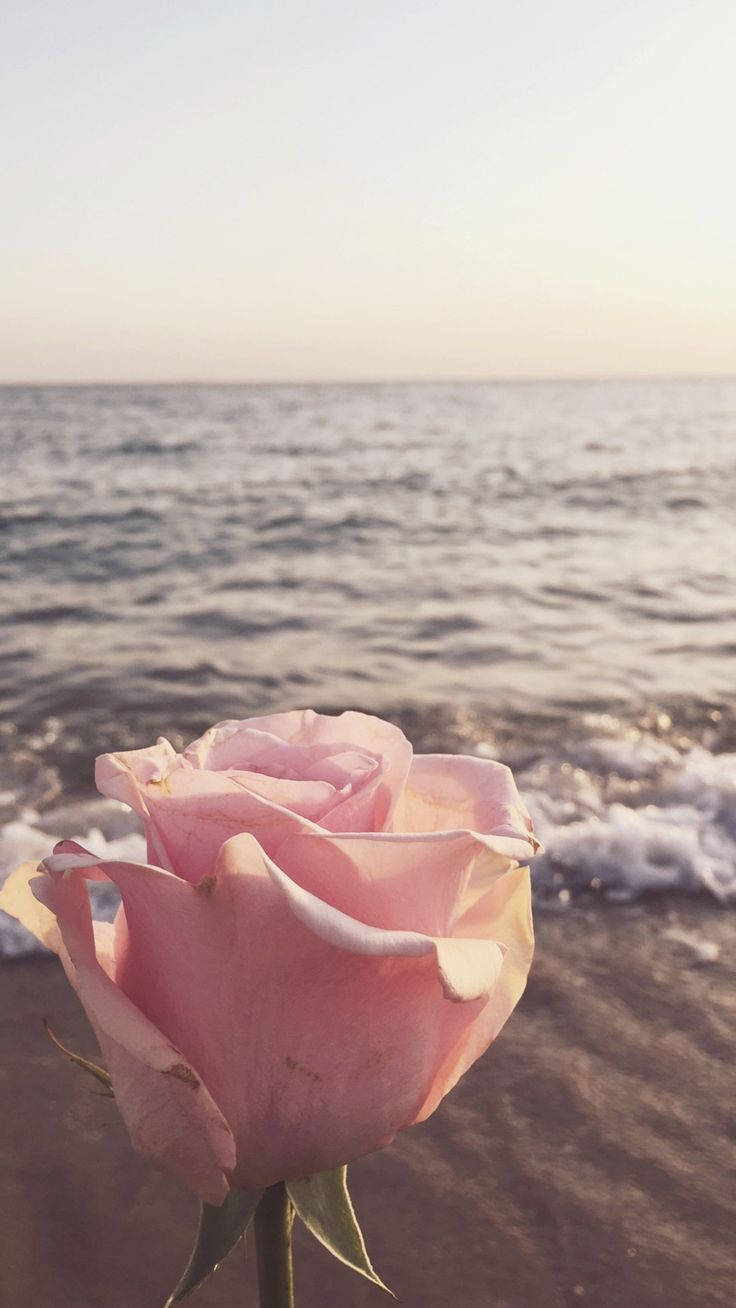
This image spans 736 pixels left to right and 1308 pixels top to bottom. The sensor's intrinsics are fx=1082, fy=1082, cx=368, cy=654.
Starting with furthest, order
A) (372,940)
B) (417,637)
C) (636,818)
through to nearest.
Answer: (417,637), (636,818), (372,940)

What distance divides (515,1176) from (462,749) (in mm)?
2707

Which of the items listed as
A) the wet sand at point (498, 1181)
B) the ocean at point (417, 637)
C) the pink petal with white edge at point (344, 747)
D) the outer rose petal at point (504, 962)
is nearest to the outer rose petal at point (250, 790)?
the pink petal with white edge at point (344, 747)

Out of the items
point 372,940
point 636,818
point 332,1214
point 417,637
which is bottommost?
point 417,637

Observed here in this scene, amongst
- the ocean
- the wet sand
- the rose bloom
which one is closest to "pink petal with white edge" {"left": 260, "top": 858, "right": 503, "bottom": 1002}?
the rose bloom

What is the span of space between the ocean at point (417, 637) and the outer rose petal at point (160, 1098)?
2354mm

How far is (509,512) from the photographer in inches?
538

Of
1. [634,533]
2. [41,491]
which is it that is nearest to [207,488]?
[41,491]

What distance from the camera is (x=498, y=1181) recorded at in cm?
202

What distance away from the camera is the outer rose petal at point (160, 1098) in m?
0.60

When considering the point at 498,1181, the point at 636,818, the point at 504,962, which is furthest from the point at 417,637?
the point at 504,962

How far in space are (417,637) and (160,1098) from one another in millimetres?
6340

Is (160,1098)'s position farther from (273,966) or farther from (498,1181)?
(498,1181)

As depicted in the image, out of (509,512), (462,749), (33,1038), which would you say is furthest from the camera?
(509,512)

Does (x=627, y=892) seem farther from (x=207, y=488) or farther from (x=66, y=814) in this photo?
(x=207, y=488)
